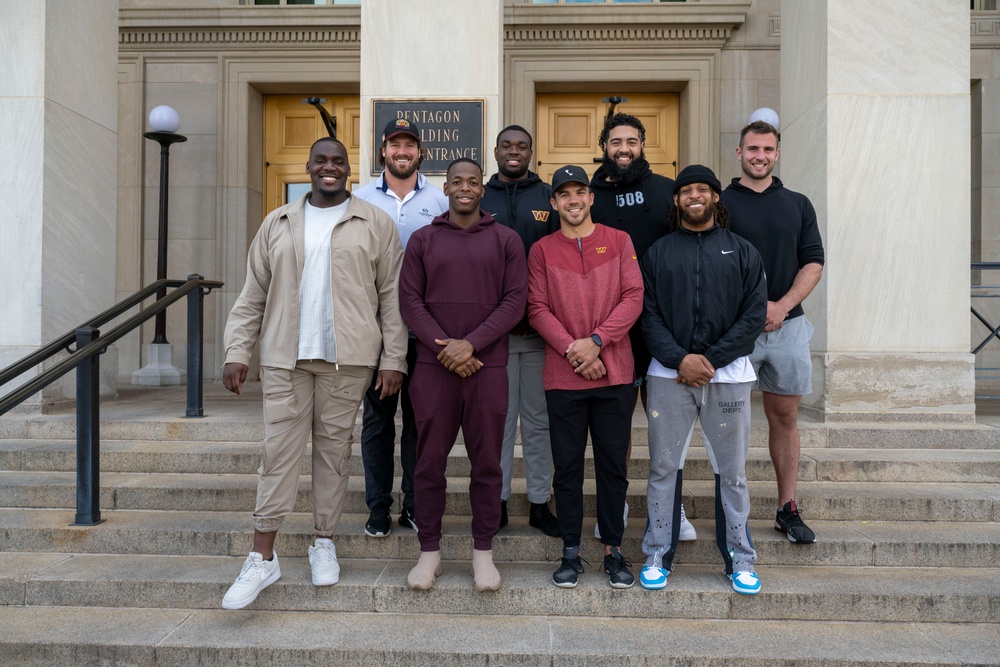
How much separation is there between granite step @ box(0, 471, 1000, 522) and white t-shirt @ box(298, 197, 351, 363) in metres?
1.35

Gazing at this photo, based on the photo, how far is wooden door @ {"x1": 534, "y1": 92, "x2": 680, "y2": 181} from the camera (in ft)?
32.4

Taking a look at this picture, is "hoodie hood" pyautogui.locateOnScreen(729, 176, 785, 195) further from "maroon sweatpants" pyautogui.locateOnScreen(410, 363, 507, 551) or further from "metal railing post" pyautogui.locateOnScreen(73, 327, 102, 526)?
"metal railing post" pyautogui.locateOnScreen(73, 327, 102, 526)

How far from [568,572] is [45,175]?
567 centimetres

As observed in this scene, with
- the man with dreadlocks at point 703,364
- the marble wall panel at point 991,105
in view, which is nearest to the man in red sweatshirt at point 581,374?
the man with dreadlocks at point 703,364

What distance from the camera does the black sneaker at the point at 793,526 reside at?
3.99 m

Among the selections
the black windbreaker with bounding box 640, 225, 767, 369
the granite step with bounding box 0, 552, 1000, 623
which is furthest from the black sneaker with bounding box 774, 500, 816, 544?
the black windbreaker with bounding box 640, 225, 767, 369

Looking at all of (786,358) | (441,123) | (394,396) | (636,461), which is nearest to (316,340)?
(394,396)

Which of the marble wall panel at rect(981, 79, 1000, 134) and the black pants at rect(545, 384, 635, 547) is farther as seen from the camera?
the marble wall panel at rect(981, 79, 1000, 134)

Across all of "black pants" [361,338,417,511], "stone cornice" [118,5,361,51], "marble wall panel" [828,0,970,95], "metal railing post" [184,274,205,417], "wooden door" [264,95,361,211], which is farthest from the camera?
"wooden door" [264,95,361,211]

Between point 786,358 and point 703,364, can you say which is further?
point 786,358

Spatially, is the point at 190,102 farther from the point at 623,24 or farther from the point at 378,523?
the point at 378,523

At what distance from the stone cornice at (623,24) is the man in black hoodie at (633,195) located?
582 centimetres

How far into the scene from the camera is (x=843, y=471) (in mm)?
4949

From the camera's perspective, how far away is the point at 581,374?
3.62 m
